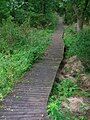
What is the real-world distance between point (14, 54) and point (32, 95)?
5663 millimetres

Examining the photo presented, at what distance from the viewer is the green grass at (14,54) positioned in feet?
33.0

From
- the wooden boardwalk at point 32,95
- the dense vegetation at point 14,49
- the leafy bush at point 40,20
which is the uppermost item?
the wooden boardwalk at point 32,95

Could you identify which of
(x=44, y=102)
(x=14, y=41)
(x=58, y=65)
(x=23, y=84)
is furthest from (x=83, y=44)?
(x=44, y=102)

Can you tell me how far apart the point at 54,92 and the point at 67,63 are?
4.27 meters

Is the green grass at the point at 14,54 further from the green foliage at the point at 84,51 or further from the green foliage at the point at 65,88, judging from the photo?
the green foliage at the point at 84,51

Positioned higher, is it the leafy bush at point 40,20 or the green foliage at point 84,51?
the green foliage at point 84,51

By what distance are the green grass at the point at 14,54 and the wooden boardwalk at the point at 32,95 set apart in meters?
0.25

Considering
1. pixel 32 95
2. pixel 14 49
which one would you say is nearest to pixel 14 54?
pixel 14 49

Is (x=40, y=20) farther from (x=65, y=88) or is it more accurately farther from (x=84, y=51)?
(x=65, y=88)

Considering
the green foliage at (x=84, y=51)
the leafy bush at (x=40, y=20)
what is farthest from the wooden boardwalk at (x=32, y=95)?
the leafy bush at (x=40, y=20)

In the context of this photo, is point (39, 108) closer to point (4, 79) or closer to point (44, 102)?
point (44, 102)

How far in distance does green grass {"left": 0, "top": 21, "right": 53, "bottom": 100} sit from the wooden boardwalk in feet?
A: 0.82

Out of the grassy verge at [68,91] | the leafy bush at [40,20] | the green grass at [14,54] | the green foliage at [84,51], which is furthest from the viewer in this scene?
the leafy bush at [40,20]

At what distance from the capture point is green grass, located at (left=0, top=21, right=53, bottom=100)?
10060mm
